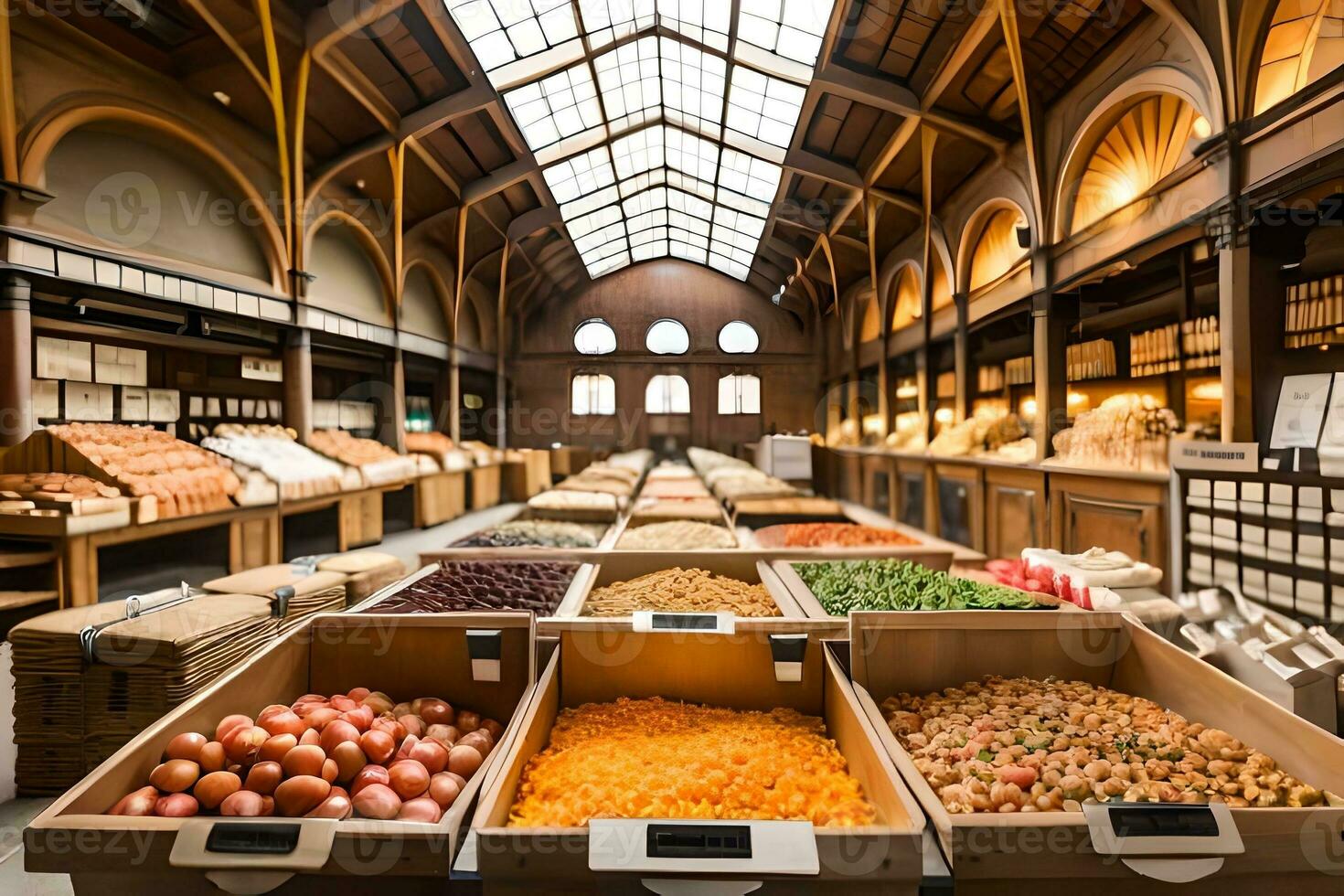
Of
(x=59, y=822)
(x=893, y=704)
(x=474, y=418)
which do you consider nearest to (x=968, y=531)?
(x=893, y=704)

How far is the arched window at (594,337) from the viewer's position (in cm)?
1627

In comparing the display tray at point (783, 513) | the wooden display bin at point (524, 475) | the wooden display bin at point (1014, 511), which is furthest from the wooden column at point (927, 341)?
the wooden display bin at point (524, 475)

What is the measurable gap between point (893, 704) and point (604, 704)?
902 mm

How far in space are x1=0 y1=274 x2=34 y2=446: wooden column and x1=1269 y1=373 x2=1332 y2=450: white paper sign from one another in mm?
7979

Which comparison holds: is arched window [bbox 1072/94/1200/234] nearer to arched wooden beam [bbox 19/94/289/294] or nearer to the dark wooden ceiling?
the dark wooden ceiling

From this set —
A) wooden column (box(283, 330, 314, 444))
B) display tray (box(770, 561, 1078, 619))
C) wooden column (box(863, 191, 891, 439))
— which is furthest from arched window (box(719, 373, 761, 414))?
display tray (box(770, 561, 1078, 619))

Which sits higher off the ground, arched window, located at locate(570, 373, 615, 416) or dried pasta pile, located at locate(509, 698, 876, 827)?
arched window, located at locate(570, 373, 615, 416)

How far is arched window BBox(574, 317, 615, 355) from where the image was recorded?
16.3 meters

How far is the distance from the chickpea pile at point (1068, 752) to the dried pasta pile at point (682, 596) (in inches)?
37.2

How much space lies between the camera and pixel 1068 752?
4.96 feet

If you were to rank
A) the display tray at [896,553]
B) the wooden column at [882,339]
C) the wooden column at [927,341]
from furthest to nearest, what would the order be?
1. the wooden column at [882,339]
2. the wooden column at [927,341]
3. the display tray at [896,553]

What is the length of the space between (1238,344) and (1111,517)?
1531mm

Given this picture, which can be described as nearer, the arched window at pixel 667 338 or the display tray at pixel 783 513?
the display tray at pixel 783 513

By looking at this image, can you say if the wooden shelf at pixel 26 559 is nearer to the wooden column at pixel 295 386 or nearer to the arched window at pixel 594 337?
the wooden column at pixel 295 386
